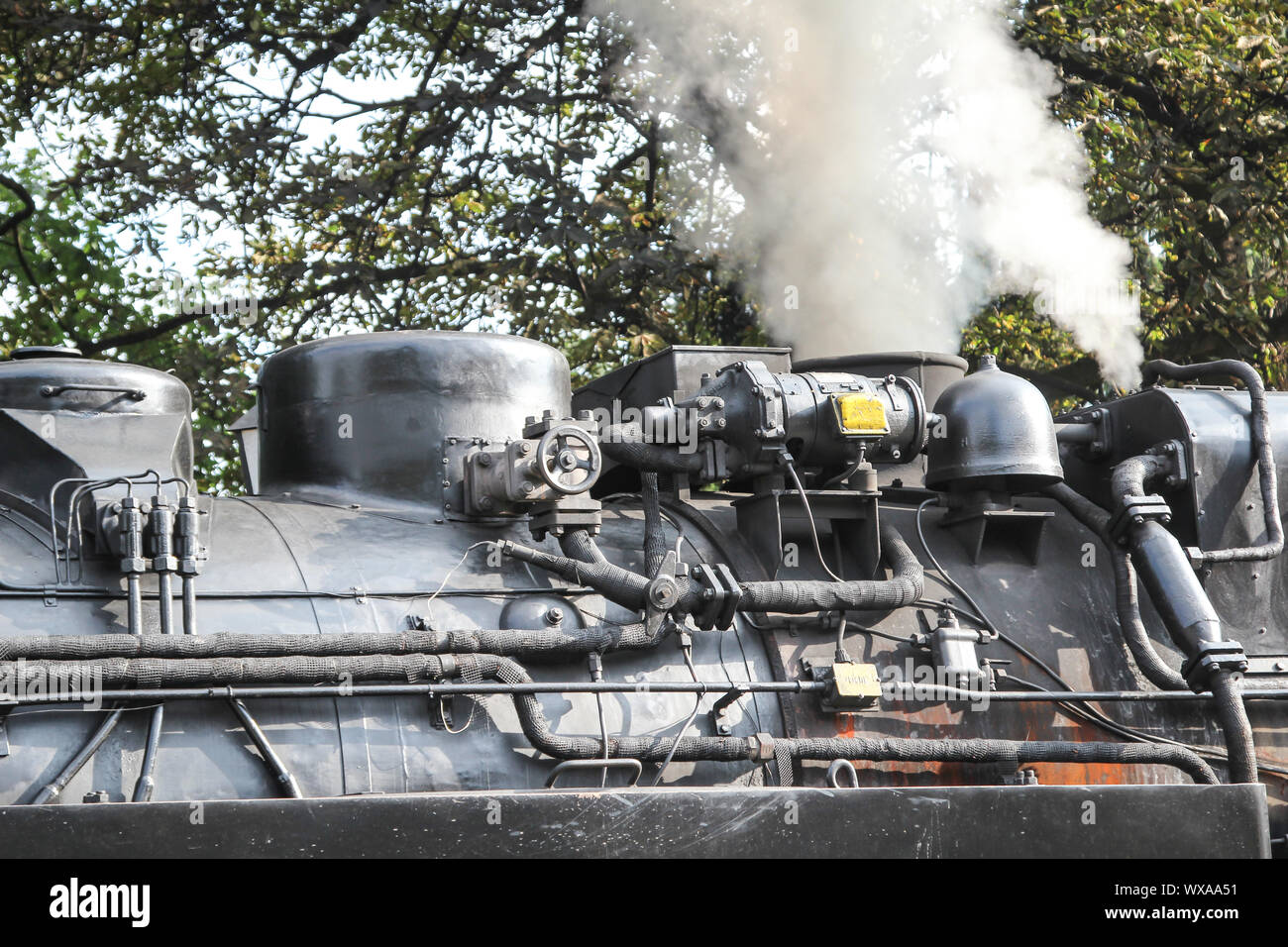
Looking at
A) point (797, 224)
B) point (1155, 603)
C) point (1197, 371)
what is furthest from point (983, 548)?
point (797, 224)

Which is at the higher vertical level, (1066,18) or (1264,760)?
(1066,18)

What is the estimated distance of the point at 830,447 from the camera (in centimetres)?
518

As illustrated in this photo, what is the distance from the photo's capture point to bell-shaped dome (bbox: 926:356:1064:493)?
5395mm

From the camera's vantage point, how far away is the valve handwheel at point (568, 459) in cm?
483

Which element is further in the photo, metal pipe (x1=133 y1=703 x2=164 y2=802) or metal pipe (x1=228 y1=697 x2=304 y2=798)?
metal pipe (x1=228 y1=697 x2=304 y2=798)

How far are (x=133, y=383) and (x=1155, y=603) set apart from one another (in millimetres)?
3439

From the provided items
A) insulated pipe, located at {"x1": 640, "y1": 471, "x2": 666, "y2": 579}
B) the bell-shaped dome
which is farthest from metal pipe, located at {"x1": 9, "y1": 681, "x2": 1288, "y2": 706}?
the bell-shaped dome

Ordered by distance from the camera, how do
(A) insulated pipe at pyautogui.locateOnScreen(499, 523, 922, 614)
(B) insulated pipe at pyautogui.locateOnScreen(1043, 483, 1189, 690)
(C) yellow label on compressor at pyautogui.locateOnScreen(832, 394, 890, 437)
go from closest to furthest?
(A) insulated pipe at pyautogui.locateOnScreen(499, 523, 922, 614)
(C) yellow label on compressor at pyautogui.locateOnScreen(832, 394, 890, 437)
(B) insulated pipe at pyautogui.locateOnScreen(1043, 483, 1189, 690)

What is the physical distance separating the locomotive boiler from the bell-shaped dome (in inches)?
0.5

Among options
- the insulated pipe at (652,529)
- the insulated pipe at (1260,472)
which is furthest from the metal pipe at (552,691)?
the insulated pipe at (1260,472)

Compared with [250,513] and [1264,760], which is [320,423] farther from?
[1264,760]

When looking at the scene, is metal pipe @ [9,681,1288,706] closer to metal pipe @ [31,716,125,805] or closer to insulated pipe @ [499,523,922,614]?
metal pipe @ [31,716,125,805]

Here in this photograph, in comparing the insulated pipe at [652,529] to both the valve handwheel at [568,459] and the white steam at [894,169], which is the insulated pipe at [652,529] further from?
the white steam at [894,169]

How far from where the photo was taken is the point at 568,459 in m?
4.85
